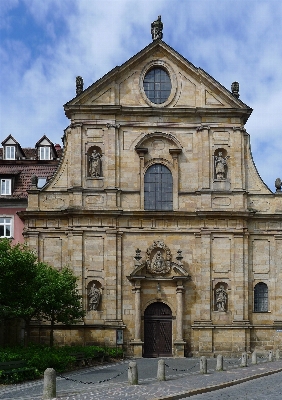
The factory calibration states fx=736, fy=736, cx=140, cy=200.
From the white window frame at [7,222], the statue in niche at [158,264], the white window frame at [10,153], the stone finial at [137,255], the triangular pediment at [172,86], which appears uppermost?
the triangular pediment at [172,86]

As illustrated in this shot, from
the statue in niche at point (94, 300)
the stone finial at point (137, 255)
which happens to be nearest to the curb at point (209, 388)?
the stone finial at point (137, 255)

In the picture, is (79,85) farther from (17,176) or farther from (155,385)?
(155,385)

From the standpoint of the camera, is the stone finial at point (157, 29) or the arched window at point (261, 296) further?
the stone finial at point (157, 29)

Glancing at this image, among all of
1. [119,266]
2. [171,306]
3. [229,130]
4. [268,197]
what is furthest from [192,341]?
[229,130]

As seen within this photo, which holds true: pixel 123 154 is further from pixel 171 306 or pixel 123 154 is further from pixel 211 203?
pixel 171 306

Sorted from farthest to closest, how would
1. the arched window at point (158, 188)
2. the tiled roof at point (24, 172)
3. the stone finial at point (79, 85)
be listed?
the tiled roof at point (24, 172)
the stone finial at point (79, 85)
the arched window at point (158, 188)

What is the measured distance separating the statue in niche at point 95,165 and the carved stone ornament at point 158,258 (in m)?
5.39

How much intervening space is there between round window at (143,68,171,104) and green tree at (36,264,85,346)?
41.2 ft

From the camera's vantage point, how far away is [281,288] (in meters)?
43.6

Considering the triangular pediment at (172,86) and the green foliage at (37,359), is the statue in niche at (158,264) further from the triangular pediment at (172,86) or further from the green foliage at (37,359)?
the triangular pediment at (172,86)

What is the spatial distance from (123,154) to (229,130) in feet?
21.7

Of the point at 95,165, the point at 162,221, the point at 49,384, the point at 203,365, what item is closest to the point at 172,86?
the point at 95,165

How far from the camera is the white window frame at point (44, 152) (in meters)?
56.2

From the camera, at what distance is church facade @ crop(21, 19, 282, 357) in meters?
42.8
